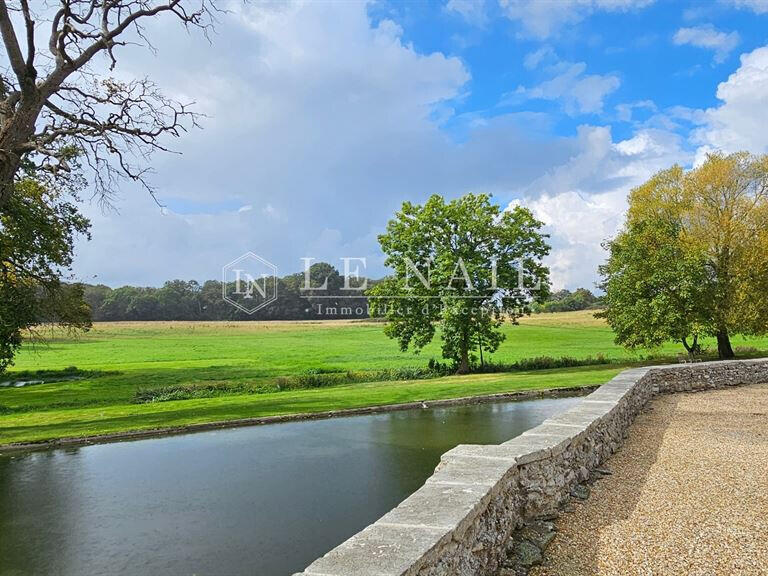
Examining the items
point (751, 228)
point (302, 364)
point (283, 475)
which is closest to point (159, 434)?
point (283, 475)

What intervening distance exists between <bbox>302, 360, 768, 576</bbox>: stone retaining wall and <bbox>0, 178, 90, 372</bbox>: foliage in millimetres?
14456

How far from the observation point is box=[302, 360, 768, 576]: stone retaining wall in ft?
9.32

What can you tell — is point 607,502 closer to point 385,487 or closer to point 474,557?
point 474,557

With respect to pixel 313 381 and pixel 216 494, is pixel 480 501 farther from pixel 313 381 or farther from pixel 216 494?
pixel 313 381

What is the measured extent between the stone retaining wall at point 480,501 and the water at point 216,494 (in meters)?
2.42

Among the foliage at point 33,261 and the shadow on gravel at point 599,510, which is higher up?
the foliage at point 33,261

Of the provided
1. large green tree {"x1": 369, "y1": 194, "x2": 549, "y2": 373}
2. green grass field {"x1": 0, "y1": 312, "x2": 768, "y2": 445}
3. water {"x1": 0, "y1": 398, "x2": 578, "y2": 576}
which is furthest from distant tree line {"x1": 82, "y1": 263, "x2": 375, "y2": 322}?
water {"x1": 0, "y1": 398, "x2": 578, "y2": 576}

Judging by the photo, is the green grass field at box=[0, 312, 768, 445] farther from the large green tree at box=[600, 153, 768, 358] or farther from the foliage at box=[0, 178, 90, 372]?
the large green tree at box=[600, 153, 768, 358]

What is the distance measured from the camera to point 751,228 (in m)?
23.4

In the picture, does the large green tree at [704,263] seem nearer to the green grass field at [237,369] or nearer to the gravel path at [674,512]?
the green grass field at [237,369]

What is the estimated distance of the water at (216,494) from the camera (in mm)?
6074

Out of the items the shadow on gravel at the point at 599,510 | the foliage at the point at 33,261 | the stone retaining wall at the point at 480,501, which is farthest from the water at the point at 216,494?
the foliage at the point at 33,261

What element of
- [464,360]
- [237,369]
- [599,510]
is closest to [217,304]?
[237,369]

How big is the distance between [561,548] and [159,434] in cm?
1120
